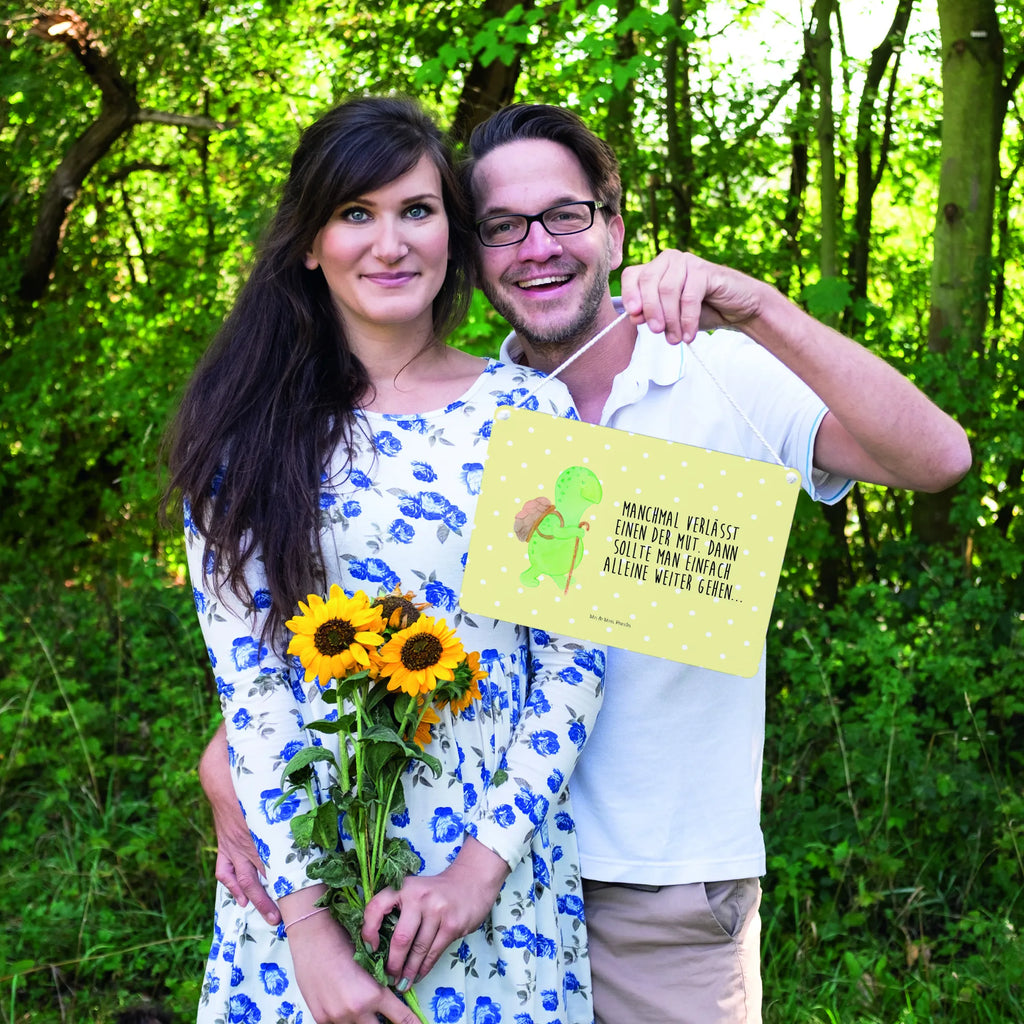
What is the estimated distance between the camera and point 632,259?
5230 mm

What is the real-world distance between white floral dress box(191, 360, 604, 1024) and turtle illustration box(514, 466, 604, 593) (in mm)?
226

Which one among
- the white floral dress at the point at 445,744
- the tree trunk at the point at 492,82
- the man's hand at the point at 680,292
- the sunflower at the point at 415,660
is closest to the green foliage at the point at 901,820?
the white floral dress at the point at 445,744

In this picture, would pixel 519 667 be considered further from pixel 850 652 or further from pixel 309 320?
pixel 850 652

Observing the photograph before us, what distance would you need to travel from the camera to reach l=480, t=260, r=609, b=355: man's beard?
7.00ft

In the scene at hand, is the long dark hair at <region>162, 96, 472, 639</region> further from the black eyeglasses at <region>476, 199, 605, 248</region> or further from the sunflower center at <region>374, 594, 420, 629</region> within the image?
the sunflower center at <region>374, 594, 420, 629</region>

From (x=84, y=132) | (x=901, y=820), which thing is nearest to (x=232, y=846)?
(x=901, y=820)

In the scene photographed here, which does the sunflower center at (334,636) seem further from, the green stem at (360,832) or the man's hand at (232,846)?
the man's hand at (232,846)

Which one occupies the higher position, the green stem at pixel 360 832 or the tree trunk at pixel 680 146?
the tree trunk at pixel 680 146

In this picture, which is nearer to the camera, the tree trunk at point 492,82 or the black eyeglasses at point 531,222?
the black eyeglasses at point 531,222

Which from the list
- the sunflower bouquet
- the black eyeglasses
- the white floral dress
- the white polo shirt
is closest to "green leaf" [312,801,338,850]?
the sunflower bouquet

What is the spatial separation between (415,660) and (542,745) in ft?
1.02

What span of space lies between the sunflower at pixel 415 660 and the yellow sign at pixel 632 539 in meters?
0.09

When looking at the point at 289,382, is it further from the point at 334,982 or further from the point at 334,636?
the point at 334,982

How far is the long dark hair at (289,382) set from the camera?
179cm
